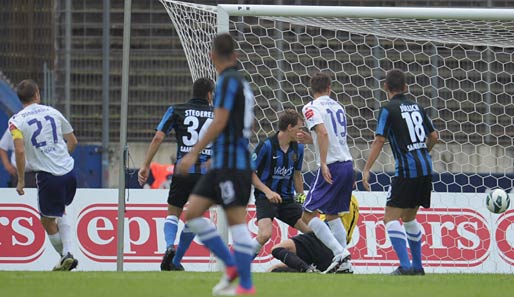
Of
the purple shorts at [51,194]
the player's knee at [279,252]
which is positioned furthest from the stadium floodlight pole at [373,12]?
the purple shorts at [51,194]

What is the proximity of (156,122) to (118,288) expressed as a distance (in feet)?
36.0

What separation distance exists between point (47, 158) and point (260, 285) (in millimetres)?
3475

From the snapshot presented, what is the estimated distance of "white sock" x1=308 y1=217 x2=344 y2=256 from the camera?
40.8 feet

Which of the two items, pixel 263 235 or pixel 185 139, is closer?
pixel 185 139

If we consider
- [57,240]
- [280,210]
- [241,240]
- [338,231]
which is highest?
[241,240]

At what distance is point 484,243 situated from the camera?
15.5 m

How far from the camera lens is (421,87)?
55.0ft

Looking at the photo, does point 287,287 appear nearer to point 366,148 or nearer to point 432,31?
point 432,31

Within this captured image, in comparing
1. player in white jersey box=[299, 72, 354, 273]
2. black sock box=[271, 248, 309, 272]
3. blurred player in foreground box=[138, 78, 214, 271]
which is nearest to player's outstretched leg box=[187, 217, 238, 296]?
player in white jersey box=[299, 72, 354, 273]

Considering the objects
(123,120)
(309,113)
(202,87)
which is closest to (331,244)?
(309,113)

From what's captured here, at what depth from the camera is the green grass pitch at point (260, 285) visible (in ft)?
30.8

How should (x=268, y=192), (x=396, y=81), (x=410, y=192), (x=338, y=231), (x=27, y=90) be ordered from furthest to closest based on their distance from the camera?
1. (x=338, y=231)
2. (x=27, y=90)
3. (x=268, y=192)
4. (x=396, y=81)
5. (x=410, y=192)

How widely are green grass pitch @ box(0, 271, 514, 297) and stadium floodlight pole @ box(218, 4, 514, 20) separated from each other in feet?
11.5

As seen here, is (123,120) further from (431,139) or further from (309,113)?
(431,139)
